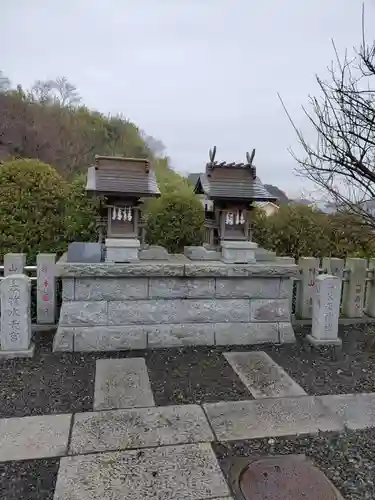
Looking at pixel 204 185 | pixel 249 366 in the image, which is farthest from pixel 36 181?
pixel 249 366

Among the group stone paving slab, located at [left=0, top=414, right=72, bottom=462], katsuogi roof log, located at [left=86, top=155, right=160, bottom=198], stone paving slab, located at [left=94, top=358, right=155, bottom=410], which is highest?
katsuogi roof log, located at [left=86, top=155, right=160, bottom=198]

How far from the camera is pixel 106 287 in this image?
4.75 m

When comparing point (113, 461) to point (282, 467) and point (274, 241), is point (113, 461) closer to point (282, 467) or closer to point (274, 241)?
point (282, 467)

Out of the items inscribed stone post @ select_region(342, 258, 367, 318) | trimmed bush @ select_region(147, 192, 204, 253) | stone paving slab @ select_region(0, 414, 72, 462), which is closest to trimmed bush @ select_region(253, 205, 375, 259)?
inscribed stone post @ select_region(342, 258, 367, 318)

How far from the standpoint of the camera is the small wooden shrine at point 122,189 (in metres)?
4.70

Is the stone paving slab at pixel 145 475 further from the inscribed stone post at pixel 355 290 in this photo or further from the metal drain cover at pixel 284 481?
the inscribed stone post at pixel 355 290

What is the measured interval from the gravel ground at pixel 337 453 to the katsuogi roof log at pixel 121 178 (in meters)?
3.12

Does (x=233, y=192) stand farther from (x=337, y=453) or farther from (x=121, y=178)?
(x=337, y=453)

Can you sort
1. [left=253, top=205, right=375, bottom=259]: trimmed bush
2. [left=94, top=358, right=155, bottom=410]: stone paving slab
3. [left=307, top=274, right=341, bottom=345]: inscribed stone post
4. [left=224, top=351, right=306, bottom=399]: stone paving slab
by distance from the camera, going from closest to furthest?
[left=94, top=358, right=155, bottom=410]: stone paving slab, [left=224, top=351, right=306, bottom=399]: stone paving slab, [left=307, top=274, right=341, bottom=345]: inscribed stone post, [left=253, top=205, right=375, bottom=259]: trimmed bush

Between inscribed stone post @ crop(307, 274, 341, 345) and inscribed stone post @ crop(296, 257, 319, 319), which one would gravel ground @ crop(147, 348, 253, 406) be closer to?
inscribed stone post @ crop(307, 274, 341, 345)

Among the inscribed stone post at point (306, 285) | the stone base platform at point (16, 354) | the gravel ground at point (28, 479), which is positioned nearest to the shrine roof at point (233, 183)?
the inscribed stone post at point (306, 285)

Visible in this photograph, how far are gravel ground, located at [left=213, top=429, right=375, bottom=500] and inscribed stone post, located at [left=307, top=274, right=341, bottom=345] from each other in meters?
2.03

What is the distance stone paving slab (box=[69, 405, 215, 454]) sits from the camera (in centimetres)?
276

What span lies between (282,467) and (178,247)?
15.9ft
